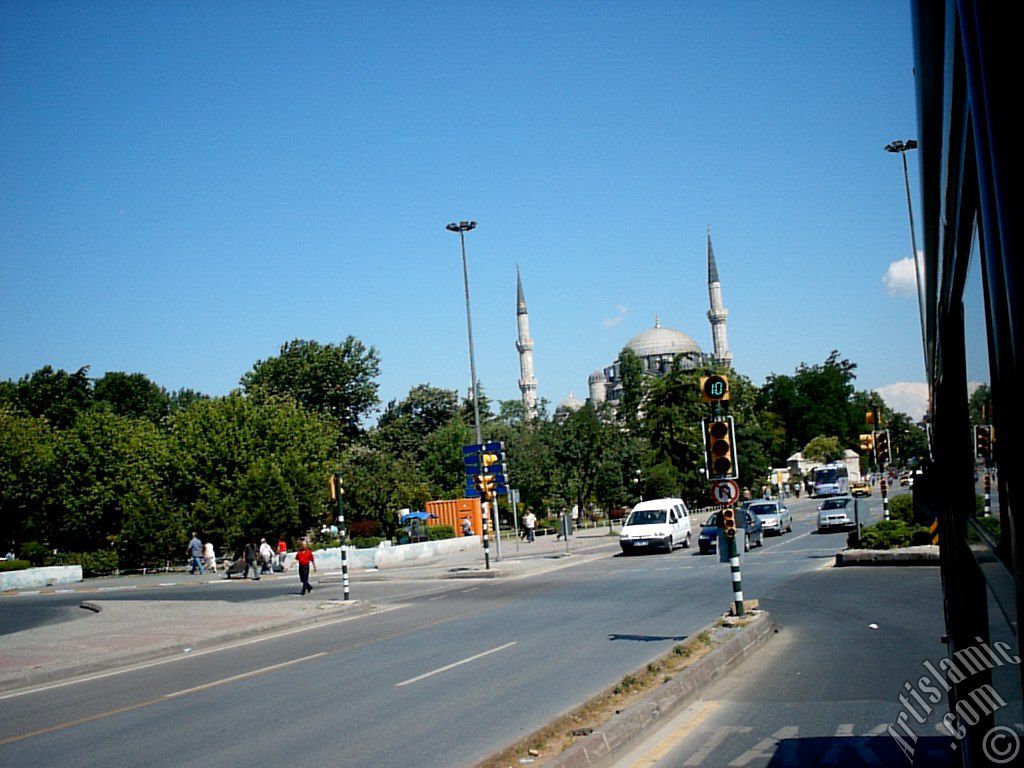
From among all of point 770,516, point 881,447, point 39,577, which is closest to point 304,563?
point 881,447

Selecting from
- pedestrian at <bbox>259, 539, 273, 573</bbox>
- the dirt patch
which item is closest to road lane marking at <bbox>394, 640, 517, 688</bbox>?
the dirt patch

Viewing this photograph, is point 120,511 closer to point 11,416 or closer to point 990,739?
point 11,416

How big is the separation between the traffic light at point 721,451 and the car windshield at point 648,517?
24.9m

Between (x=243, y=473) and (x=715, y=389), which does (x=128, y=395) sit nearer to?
(x=243, y=473)

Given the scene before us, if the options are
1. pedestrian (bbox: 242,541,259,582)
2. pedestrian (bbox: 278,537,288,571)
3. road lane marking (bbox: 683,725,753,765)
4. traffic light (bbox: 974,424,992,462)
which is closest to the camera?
traffic light (bbox: 974,424,992,462)

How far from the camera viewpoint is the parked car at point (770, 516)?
4459 centimetres

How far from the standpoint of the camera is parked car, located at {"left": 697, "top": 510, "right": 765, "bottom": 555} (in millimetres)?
36000

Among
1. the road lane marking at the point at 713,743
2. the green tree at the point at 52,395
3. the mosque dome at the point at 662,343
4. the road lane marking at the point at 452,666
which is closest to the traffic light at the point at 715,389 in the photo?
the road lane marking at the point at 452,666

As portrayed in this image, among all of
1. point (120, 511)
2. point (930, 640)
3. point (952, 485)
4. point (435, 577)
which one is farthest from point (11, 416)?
point (952, 485)

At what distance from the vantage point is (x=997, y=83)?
1.52m

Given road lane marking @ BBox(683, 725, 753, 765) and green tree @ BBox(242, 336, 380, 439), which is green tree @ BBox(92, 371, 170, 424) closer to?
green tree @ BBox(242, 336, 380, 439)

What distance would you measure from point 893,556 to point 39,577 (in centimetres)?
3898

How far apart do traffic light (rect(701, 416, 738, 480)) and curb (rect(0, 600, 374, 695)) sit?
10.6m

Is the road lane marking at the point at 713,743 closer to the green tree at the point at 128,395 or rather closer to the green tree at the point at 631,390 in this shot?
the green tree at the point at 631,390
